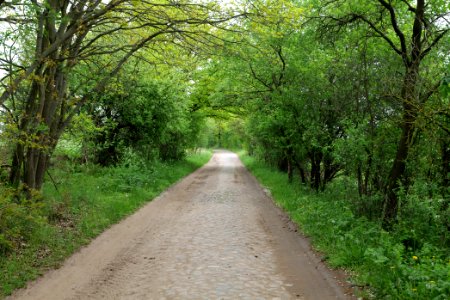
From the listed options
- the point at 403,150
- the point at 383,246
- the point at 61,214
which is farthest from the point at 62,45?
the point at 383,246

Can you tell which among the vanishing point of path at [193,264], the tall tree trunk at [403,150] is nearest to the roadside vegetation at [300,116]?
the tall tree trunk at [403,150]

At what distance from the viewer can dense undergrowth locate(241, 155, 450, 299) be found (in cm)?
553

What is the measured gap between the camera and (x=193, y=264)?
24.1 ft

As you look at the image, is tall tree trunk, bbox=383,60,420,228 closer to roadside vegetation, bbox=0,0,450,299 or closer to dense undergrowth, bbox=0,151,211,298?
roadside vegetation, bbox=0,0,450,299

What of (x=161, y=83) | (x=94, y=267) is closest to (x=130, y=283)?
(x=94, y=267)

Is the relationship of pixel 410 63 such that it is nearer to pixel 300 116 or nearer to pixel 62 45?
pixel 300 116

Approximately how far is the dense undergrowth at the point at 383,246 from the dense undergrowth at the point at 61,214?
5.05 metres

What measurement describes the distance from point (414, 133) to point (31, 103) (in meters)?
8.80

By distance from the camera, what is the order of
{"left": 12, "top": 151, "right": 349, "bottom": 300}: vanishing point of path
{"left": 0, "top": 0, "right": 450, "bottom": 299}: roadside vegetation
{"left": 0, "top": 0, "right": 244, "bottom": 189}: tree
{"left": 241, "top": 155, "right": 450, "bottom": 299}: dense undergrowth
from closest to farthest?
1. {"left": 241, "top": 155, "right": 450, "bottom": 299}: dense undergrowth
2. {"left": 12, "top": 151, "right": 349, "bottom": 300}: vanishing point of path
3. {"left": 0, "top": 0, "right": 450, "bottom": 299}: roadside vegetation
4. {"left": 0, "top": 0, "right": 244, "bottom": 189}: tree

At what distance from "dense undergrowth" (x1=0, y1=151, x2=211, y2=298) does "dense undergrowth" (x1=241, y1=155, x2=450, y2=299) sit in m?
5.05

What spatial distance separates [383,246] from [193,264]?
339cm

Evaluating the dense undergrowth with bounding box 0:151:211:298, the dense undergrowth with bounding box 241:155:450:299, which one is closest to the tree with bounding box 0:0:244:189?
the dense undergrowth with bounding box 0:151:211:298

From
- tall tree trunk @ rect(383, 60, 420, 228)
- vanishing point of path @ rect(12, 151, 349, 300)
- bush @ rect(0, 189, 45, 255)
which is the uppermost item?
tall tree trunk @ rect(383, 60, 420, 228)

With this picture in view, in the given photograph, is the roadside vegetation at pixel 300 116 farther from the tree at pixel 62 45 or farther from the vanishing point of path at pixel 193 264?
the vanishing point of path at pixel 193 264
